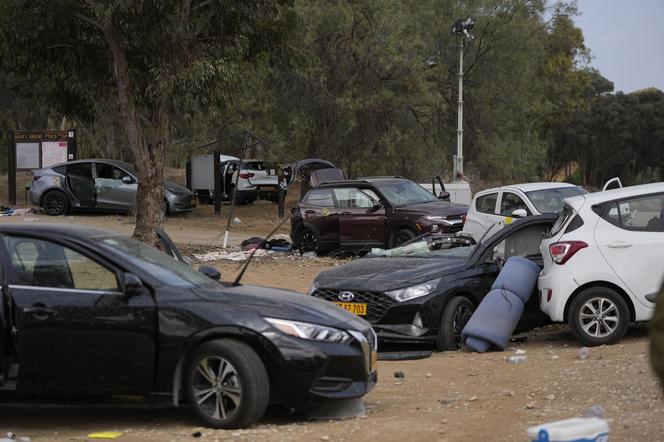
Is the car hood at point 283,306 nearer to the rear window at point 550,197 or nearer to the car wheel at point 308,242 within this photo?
the rear window at point 550,197

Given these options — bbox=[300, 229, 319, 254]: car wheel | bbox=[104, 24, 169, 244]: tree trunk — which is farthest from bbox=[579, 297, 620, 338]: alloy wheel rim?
bbox=[300, 229, 319, 254]: car wheel

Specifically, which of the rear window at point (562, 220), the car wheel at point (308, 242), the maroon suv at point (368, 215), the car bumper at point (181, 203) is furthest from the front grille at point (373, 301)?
the car bumper at point (181, 203)

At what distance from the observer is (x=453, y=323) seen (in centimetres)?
1059

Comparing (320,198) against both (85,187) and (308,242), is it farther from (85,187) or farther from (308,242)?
(85,187)

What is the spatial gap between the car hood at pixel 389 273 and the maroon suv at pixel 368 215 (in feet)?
25.3

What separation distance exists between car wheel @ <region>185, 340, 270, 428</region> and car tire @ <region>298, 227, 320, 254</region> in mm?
14347

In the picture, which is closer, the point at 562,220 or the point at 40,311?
the point at 40,311

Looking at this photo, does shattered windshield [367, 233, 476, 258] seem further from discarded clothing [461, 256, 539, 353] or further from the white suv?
the white suv

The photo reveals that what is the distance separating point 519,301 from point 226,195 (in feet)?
85.3

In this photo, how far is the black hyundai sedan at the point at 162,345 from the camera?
6.70m

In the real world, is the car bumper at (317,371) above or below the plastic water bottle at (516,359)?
above

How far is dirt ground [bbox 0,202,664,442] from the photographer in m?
6.56

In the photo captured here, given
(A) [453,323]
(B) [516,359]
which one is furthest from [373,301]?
(B) [516,359]

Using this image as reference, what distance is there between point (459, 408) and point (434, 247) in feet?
16.7
